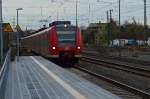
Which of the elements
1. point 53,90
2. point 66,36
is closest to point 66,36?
point 66,36

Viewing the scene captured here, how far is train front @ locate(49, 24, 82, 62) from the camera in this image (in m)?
35.9

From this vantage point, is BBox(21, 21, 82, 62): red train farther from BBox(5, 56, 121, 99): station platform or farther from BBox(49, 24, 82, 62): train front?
BBox(5, 56, 121, 99): station platform

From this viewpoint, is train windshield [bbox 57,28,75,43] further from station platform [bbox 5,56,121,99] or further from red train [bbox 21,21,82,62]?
station platform [bbox 5,56,121,99]

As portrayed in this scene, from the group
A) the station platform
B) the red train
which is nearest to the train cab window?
the red train

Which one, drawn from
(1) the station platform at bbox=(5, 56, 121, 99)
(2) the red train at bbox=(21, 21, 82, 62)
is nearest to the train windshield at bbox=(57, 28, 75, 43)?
(2) the red train at bbox=(21, 21, 82, 62)

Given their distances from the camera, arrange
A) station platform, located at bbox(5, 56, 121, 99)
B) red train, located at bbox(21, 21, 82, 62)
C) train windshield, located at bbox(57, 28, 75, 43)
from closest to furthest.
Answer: station platform, located at bbox(5, 56, 121, 99)
red train, located at bbox(21, 21, 82, 62)
train windshield, located at bbox(57, 28, 75, 43)

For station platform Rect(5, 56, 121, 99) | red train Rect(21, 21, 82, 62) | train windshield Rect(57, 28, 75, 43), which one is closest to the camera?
station platform Rect(5, 56, 121, 99)

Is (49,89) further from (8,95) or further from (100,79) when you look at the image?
(100,79)

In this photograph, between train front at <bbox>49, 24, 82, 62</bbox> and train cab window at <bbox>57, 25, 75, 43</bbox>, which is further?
train cab window at <bbox>57, 25, 75, 43</bbox>

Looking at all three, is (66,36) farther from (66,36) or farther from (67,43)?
(67,43)

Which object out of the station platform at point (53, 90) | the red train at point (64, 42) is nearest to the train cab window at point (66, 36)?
the red train at point (64, 42)

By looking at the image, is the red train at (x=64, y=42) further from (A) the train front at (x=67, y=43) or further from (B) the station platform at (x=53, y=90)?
(B) the station platform at (x=53, y=90)

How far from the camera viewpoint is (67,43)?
36.1m

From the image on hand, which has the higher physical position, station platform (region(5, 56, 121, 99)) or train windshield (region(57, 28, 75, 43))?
train windshield (region(57, 28, 75, 43))
